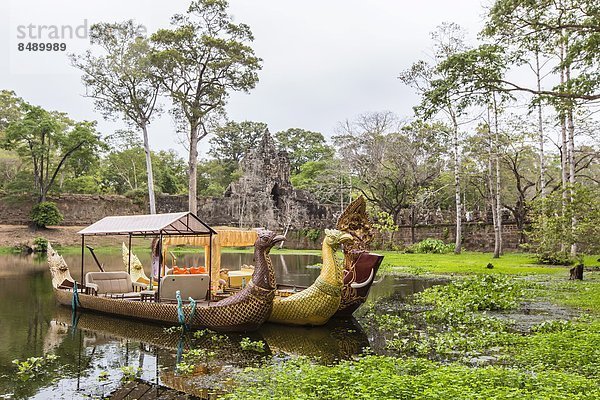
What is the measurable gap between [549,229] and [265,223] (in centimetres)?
2792

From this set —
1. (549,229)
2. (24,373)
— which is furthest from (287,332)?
(549,229)

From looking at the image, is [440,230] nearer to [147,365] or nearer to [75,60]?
[75,60]

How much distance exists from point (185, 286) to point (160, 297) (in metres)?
0.58

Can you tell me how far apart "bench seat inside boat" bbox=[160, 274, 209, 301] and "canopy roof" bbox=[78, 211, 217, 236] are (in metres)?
1.19

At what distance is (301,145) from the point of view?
63.1 m

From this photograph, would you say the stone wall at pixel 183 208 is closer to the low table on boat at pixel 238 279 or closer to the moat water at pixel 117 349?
the low table on boat at pixel 238 279

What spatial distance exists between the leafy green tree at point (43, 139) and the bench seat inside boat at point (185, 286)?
30117 millimetres

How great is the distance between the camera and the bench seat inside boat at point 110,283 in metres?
13.2

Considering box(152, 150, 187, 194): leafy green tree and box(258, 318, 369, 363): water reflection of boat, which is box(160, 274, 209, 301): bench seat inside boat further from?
box(152, 150, 187, 194): leafy green tree

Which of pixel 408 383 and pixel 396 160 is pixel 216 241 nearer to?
pixel 408 383

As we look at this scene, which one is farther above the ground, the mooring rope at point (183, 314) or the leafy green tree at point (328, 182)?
the leafy green tree at point (328, 182)

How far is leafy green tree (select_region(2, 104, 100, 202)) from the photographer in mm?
36344

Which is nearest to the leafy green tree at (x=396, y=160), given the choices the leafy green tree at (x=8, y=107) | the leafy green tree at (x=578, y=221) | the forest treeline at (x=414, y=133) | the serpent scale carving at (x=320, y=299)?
the forest treeline at (x=414, y=133)

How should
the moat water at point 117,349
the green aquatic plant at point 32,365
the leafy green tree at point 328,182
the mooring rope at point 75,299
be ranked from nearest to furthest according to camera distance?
1. the moat water at point 117,349
2. the green aquatic plant at point 32,365
3. the mooring rope at point 75,299
4. the leafy green tree at point 328,182
